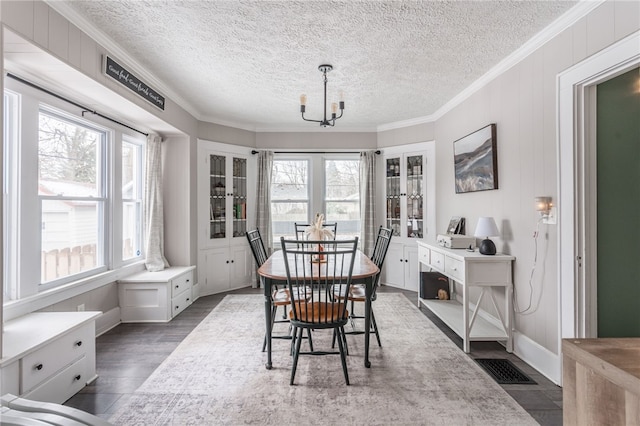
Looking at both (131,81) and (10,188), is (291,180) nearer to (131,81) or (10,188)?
(131,81)

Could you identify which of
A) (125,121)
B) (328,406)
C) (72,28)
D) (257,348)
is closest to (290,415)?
(328,406)

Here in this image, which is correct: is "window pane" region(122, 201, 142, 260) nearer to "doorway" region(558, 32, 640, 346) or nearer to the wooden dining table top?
the wooden dining table top

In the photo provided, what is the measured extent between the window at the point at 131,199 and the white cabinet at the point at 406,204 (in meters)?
3.60

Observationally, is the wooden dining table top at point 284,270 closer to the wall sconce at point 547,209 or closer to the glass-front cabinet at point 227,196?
the wall sconce at point 547,209

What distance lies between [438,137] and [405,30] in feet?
7.96

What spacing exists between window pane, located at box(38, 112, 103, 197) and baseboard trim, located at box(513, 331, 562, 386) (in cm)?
429

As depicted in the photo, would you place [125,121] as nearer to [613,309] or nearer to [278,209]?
[278,209]

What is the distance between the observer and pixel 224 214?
4941 mm

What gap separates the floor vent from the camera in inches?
90.9

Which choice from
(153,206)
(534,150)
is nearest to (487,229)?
(534,150)

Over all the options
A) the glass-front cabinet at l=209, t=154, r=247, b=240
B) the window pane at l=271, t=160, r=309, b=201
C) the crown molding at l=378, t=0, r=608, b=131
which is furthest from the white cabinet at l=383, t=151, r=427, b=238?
the glass-front cabinet at l=209, t=154, r=247, b=240

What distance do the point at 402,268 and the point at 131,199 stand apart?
158 inches

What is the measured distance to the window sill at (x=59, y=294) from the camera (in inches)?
89.2

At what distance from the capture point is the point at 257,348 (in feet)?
9.37
